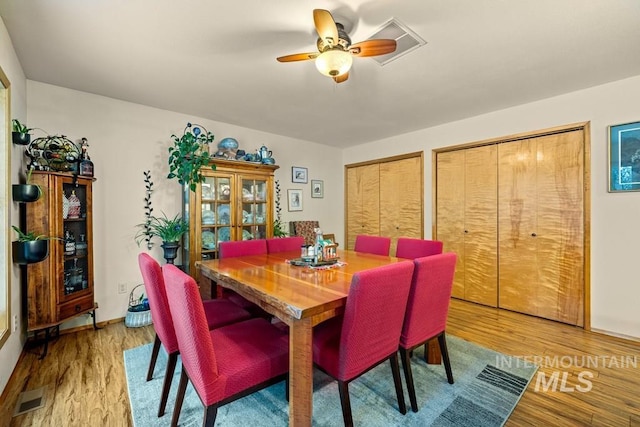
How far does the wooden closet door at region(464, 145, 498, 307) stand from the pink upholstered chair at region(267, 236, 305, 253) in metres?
2.24

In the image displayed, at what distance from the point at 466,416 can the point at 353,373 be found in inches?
31.8

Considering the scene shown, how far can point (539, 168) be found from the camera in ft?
10.1

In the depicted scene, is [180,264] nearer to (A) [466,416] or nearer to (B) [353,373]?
(B) [353,373]

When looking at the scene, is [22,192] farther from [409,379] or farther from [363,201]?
[363,201]

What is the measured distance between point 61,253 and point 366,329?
261 cm

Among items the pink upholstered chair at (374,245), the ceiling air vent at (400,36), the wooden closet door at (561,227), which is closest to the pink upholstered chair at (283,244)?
the pink upholstered chair at (374,245)

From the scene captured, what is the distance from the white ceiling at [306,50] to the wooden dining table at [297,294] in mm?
1614

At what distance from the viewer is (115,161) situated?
2.97m

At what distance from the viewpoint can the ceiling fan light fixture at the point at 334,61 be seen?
64.6 inches

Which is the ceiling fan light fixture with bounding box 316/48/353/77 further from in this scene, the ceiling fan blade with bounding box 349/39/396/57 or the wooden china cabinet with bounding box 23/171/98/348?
the wooden china cabinet with bounding box 23/171/98/348

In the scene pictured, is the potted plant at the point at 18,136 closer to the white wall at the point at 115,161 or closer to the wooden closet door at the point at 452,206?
the white wall at the point at 115,161

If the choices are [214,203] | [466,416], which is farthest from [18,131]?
[466,416]

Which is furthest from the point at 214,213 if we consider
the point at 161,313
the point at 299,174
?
the point at 161,313

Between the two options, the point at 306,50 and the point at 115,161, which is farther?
the point at 115,161
